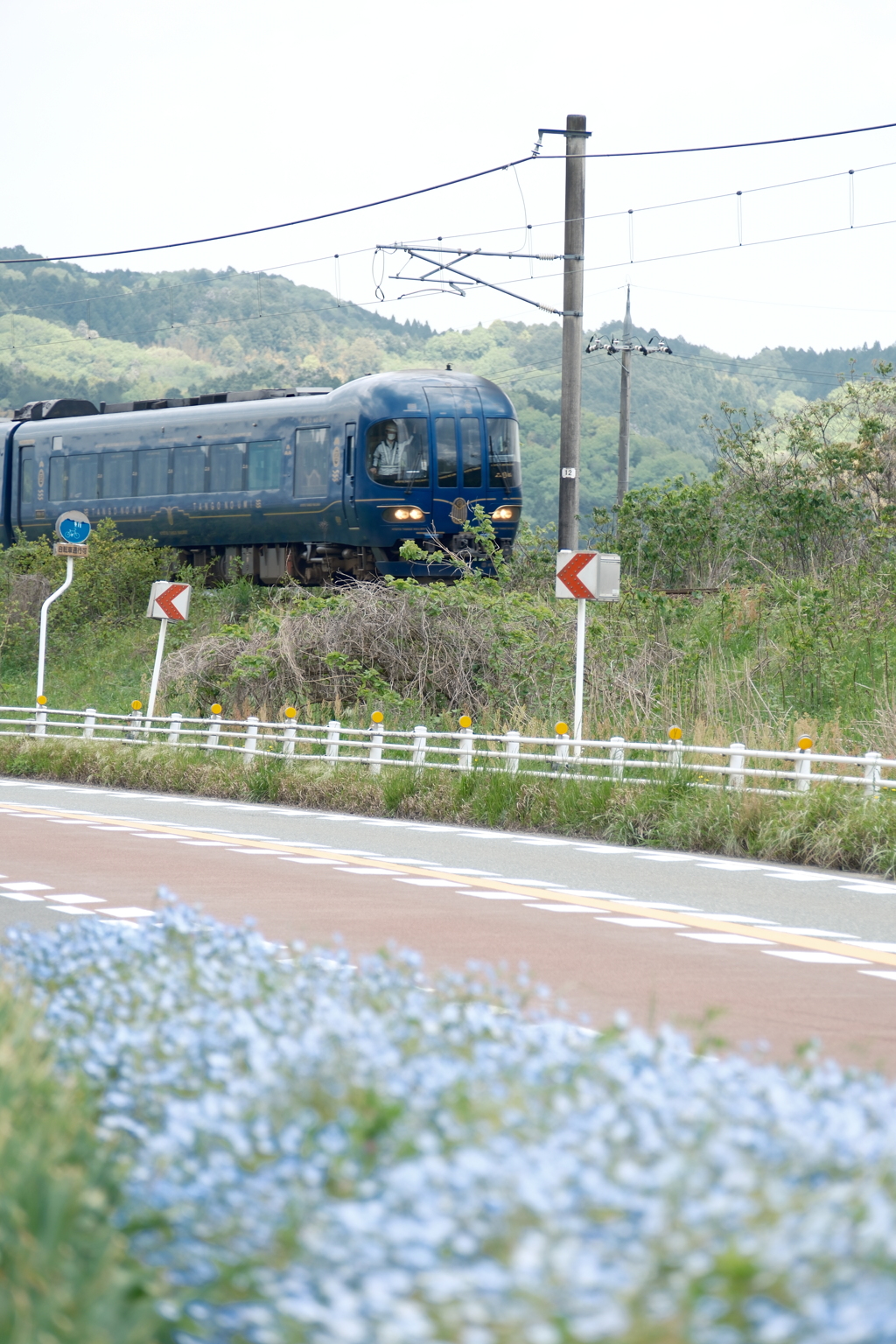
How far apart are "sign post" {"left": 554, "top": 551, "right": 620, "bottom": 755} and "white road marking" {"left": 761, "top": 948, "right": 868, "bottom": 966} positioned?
10498 millimetres

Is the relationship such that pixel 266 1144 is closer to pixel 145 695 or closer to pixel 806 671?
pixel 806 671

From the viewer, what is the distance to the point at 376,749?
22656 mm

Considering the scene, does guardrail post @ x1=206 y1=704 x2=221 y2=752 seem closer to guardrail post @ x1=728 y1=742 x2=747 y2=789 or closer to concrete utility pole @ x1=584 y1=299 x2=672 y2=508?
guardrail post @ x1=728 y1=742 x2=747 y2=789

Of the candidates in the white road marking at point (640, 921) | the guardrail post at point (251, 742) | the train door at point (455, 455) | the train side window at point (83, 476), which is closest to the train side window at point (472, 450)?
the train door at point (455, 455)

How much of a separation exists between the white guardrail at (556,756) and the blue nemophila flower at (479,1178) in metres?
11.9

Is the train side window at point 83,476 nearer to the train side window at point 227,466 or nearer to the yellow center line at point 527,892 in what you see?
the train side window at point 227,466

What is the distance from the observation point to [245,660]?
30.1 meters

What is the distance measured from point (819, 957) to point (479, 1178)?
7.04 metres

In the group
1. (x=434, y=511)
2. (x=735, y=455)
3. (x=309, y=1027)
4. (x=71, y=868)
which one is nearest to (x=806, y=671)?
(x=434, y=511)

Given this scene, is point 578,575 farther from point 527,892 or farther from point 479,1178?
point 479,1178

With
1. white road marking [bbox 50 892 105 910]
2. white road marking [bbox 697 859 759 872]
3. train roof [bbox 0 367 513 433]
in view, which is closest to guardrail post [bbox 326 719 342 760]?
white road marking [bbox 697 859 759 872]

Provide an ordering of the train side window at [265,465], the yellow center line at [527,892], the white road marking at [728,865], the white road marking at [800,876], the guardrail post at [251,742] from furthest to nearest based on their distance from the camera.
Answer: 1. the train side window at [265,465]
2. the guardrail post at [251,742]
3. the white road marking at [728,865]
4. the white road marking at [800,876]
5. the yellow center line at [527,892]

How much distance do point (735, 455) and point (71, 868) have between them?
23962 millimetres

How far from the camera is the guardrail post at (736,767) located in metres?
16.8
